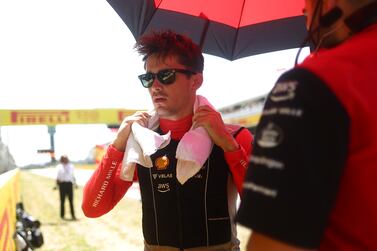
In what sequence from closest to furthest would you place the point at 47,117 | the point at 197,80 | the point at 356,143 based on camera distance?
the point at 356,143 < the point at 197,80 < the point at 47,117

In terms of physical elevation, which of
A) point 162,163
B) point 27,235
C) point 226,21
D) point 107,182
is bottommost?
point 27,235

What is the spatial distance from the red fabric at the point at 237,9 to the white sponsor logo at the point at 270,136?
1.78 m

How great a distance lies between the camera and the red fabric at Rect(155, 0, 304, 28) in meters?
2.40

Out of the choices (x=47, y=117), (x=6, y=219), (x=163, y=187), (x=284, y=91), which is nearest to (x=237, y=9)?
(x=163, y=187)

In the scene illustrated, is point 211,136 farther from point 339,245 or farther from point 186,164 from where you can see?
point 339,245

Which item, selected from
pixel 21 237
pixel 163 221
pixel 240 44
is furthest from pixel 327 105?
pixel 21 237

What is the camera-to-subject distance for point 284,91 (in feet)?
2.41

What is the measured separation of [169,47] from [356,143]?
1.54 m

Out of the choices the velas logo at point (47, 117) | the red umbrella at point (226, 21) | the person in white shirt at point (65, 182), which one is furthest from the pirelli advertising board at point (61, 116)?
the red umbrella at point (226, 21)

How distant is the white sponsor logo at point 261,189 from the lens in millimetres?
706

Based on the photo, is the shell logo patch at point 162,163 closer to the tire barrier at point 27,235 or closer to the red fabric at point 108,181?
the red fabric at point 108,181

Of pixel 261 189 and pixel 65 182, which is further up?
pixel 261 189

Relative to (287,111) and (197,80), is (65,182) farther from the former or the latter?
(287,111)

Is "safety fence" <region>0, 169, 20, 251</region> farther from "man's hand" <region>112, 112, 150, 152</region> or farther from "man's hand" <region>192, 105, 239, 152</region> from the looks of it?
"man's hand" <region>192, 105, 239, 152</region>
